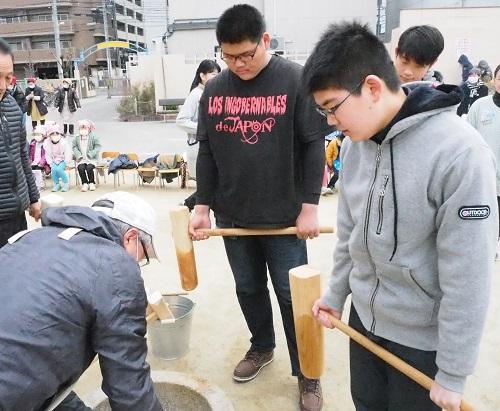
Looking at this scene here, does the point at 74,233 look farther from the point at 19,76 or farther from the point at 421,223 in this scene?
the point at 19,76

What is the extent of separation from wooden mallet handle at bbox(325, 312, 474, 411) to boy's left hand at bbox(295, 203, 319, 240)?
0.67 metres

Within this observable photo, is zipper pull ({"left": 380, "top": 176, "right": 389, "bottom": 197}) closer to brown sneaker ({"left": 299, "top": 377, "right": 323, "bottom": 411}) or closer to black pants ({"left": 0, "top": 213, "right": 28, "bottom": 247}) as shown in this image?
brown sneaker ({"left": 299, "top": 377, "right": 323, "bottom": 411})

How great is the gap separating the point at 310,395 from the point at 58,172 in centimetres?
621

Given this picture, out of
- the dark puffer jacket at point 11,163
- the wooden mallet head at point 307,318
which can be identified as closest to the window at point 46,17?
the dark puffer jacket at point 11,163

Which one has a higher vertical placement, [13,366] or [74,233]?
[74,233]

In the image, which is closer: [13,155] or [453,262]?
[453,262]

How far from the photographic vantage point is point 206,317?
11.7 feet

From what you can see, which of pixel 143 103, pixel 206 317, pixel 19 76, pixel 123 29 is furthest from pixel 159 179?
pixel 123 29

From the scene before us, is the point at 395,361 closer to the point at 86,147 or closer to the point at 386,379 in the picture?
the point at 386,379

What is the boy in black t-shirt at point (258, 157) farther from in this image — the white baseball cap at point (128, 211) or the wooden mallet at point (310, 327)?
the white baseball cap at point (128, 211)

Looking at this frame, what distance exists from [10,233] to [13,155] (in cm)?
49

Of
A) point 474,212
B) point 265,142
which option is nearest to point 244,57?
point 265,142

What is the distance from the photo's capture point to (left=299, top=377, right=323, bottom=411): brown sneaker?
252 cm

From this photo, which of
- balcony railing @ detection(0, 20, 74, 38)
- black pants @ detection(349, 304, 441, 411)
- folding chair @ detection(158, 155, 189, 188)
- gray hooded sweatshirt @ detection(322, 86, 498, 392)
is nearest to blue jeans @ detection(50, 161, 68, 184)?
folding chair @ detection(158, 155, 189, 188)
